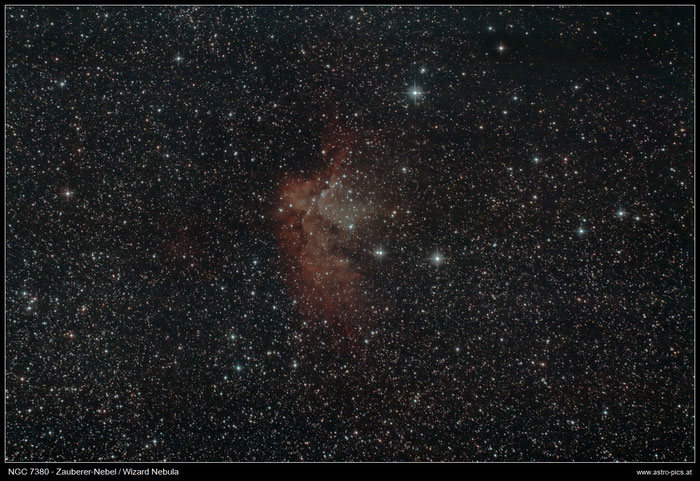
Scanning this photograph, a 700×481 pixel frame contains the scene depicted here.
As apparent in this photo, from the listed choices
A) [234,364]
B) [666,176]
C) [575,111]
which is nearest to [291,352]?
[234,364]

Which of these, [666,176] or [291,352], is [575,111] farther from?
[291,352]

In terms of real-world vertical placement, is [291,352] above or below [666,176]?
below

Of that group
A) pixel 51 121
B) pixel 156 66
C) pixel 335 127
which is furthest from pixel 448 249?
pixel 51 121

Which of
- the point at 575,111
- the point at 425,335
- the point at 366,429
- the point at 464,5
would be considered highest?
the point at 464,5

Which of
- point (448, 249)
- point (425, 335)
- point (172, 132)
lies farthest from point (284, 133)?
point (425, 335)

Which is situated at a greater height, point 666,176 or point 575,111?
point 575,111
